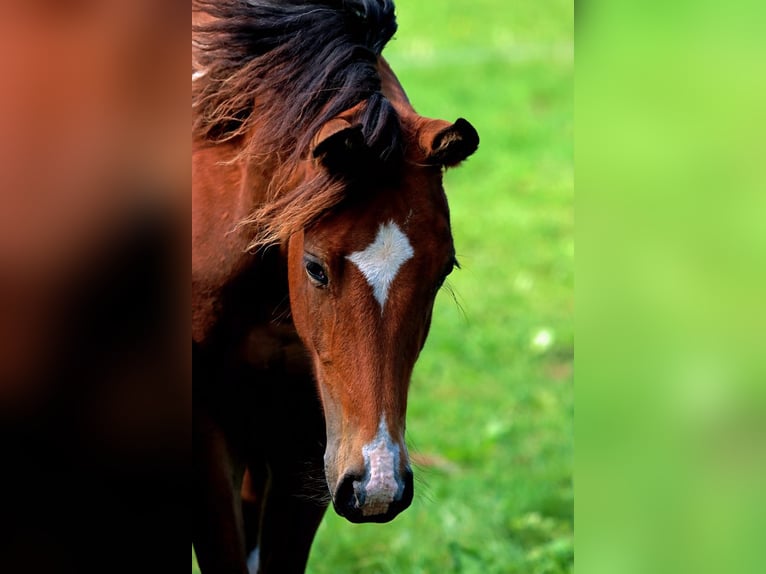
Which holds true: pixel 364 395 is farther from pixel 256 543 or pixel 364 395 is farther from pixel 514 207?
pixel 514 207

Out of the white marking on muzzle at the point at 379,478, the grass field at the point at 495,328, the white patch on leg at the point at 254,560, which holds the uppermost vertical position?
the white marking on muzzle at the point at 379,478

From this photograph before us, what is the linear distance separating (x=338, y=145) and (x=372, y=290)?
0.29m

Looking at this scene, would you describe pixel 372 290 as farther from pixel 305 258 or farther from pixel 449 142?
pixel 449 142

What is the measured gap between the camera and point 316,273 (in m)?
2.03

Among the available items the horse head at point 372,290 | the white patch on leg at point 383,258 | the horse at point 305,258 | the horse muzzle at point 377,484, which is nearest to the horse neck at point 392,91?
the horse at point 305,258

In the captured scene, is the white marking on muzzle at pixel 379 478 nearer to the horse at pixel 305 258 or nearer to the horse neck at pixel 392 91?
the horse at pixel 305 258

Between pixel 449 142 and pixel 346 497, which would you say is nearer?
pixel 346 497

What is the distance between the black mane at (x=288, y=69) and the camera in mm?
2154

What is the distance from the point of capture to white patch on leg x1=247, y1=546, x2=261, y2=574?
287 cm

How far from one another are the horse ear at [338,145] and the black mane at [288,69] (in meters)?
0.04
